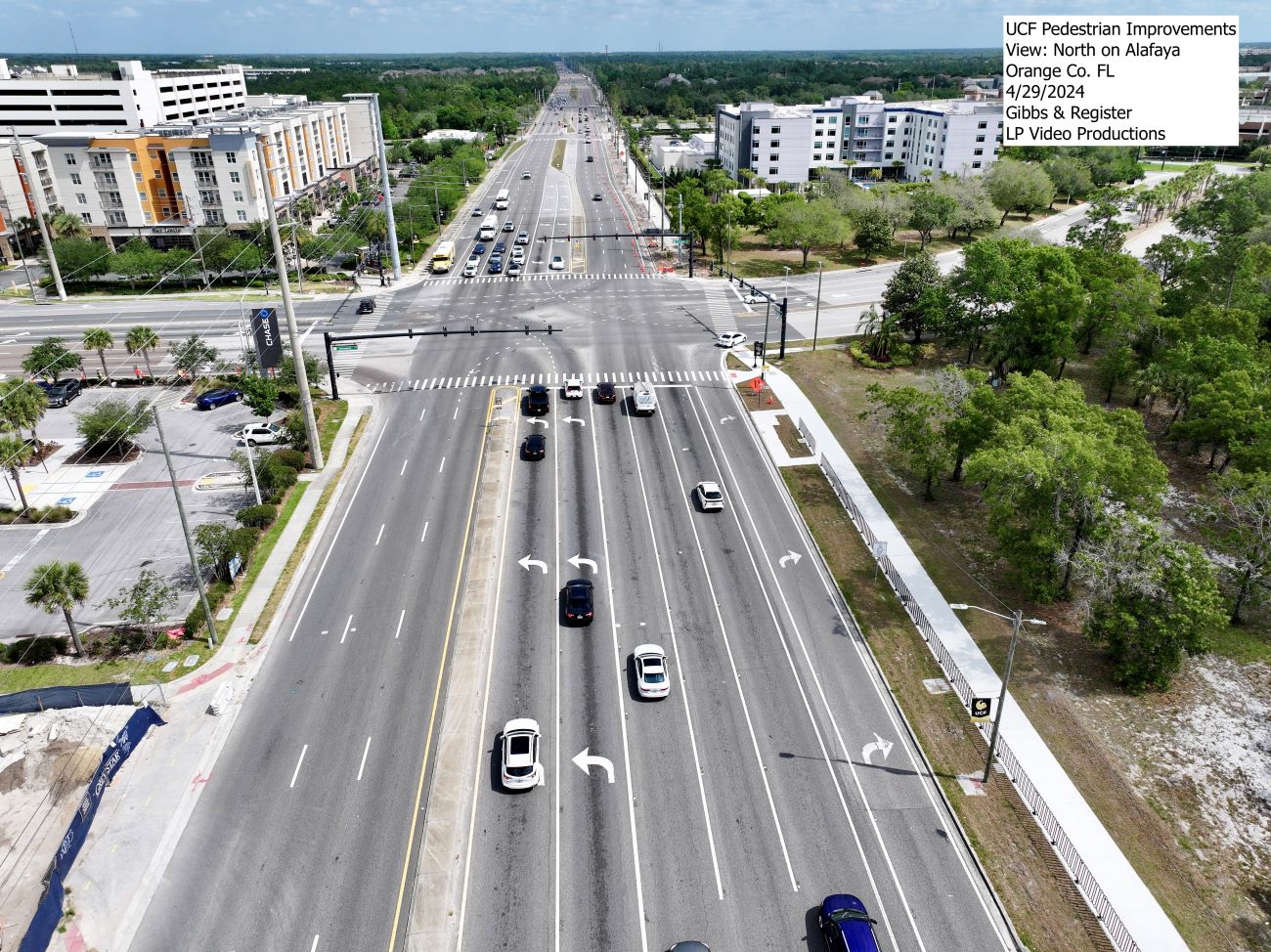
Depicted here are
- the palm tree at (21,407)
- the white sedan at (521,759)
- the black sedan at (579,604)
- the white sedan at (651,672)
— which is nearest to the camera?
the white sedan at (521,759)

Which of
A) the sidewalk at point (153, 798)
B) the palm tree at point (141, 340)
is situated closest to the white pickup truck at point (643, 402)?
the sidewalk at point (153, 798)

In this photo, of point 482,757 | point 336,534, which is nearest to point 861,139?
point 336,534

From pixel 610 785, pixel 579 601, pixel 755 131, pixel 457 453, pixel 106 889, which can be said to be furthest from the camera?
pixel 755 131

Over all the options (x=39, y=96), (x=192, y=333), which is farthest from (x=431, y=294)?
(x=39, y=96)

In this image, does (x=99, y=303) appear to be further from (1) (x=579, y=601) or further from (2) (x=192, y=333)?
(1) (x=579, y=601)

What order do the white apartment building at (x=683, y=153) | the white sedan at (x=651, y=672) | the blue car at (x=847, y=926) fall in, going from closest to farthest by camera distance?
the blue car at (x=847, y=926) < the white sedan at (x=651, y=672) < the white apartment building at (x=683, y=153)

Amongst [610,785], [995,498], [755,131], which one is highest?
[755,131]

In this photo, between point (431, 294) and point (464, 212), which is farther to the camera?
point (464, 212)

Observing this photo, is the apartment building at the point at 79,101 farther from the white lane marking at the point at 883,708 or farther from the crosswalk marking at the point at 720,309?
the white lane marking at the point at 883,708
